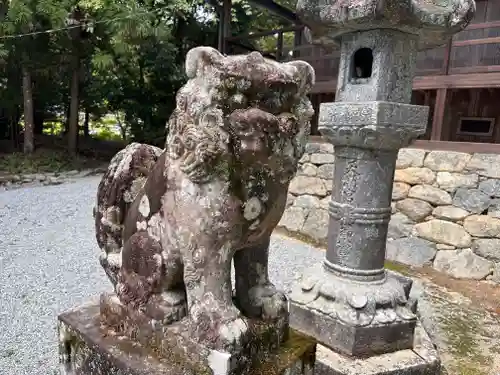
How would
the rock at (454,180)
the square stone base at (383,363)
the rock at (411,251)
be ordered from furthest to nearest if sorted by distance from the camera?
the rock at (411,251) < the rock at (454,180) < the square stone base at (383,363)

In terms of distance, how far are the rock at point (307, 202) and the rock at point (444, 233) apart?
1.32m

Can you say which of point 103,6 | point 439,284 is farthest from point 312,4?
point 103,6

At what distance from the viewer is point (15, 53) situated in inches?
346

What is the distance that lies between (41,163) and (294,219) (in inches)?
264

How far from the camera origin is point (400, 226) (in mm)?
4629

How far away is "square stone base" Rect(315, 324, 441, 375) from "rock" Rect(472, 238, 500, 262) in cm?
207

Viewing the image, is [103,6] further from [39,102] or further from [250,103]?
[250,103]

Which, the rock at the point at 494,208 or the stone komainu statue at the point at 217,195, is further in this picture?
the rock at the point at 494,208

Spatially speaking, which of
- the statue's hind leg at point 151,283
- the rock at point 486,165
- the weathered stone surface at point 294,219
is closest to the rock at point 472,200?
the rock at point 486,165

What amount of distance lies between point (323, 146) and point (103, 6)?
574 cm

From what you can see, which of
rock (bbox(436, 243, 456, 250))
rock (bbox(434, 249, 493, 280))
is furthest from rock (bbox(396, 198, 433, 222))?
rock (bbox(434, 249, 493, 280))

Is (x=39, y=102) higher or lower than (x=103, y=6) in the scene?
lower

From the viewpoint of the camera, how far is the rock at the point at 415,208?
14.6ft

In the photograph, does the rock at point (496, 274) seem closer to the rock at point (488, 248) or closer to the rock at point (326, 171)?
the rock at point (488, 248)
